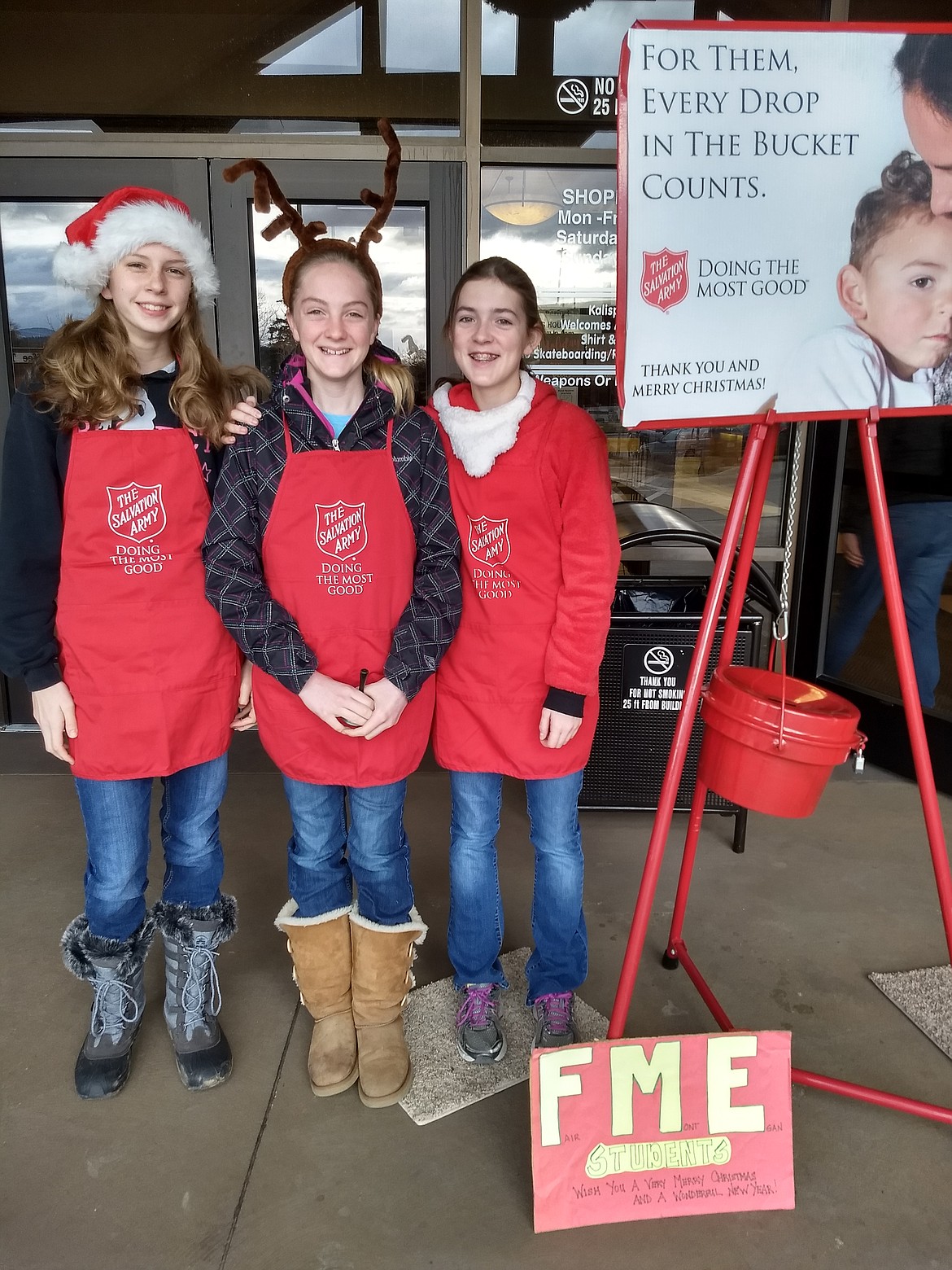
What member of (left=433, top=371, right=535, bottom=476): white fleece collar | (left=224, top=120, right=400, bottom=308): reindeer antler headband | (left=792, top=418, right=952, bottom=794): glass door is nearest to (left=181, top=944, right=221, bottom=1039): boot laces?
(left=433, top=371, right=535, bottom=476): white fleece collar

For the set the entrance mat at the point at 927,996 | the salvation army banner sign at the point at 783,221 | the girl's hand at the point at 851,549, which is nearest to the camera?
the salvation army banner sign at the point at 783,221

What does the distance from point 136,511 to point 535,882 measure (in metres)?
1.14

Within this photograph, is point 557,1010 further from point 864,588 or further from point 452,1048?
point 864,588

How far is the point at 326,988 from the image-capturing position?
1.99 metres

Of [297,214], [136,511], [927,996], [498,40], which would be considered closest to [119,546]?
[136,511]

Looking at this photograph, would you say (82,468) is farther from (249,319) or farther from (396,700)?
(249,319)

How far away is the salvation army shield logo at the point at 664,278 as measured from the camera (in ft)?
4.59

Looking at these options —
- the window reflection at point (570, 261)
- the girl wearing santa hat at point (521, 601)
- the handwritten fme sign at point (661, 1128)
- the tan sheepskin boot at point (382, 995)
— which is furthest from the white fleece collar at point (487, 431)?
the window reflection at point (570, 261)

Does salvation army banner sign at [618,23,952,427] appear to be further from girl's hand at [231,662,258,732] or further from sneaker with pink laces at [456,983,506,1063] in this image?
sneaker with pink laces at [456,983,506,1063]

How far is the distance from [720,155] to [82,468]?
4.09ft

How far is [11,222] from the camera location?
3.59 meters

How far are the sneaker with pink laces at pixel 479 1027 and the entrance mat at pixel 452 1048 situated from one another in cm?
2

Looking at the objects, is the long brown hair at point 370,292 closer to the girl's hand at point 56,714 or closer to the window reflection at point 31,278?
the girl's hand at point 56,714

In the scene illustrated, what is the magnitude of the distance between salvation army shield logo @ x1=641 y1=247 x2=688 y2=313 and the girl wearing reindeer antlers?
1.86ft
